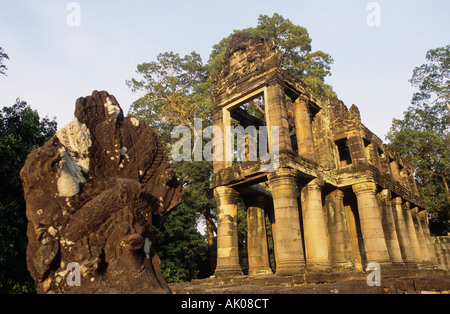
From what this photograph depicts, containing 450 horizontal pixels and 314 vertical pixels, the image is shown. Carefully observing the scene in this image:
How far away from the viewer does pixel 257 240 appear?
43.7 ft

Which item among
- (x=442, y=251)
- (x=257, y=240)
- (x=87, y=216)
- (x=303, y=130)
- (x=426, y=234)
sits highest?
(x=303, y=130)

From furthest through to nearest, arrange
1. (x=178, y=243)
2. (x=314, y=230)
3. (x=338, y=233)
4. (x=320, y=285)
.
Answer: (x=178, y=243) → (x=338, y=233) → (x=314, y=230) → (x=320, y=285)

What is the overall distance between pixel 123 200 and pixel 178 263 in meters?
13.1

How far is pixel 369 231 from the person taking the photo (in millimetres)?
12227

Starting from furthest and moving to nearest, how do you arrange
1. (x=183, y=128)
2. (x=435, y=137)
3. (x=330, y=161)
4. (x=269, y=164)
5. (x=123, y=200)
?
(x=435, y=137) < (x=183, y=128) < (x=330, y=161) < (x=269, y=164) < (x=123, y=200)

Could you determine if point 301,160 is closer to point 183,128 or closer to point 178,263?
point 178,263

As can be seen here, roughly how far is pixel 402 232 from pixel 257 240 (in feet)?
25.5

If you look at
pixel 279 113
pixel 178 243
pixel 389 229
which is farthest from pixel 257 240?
pixel 389 229

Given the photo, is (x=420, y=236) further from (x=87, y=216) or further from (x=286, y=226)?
(x=87, y=216)

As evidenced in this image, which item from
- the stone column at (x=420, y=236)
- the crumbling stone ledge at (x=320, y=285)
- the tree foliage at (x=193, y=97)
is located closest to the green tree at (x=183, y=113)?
the tree foliage at (x=193, y=97)

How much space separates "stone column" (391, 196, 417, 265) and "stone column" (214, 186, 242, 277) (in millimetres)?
9018

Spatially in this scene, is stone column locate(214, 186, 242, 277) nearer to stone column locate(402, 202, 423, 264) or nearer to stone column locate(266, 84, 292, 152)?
stone column locate(266, 84, 292, 152)
